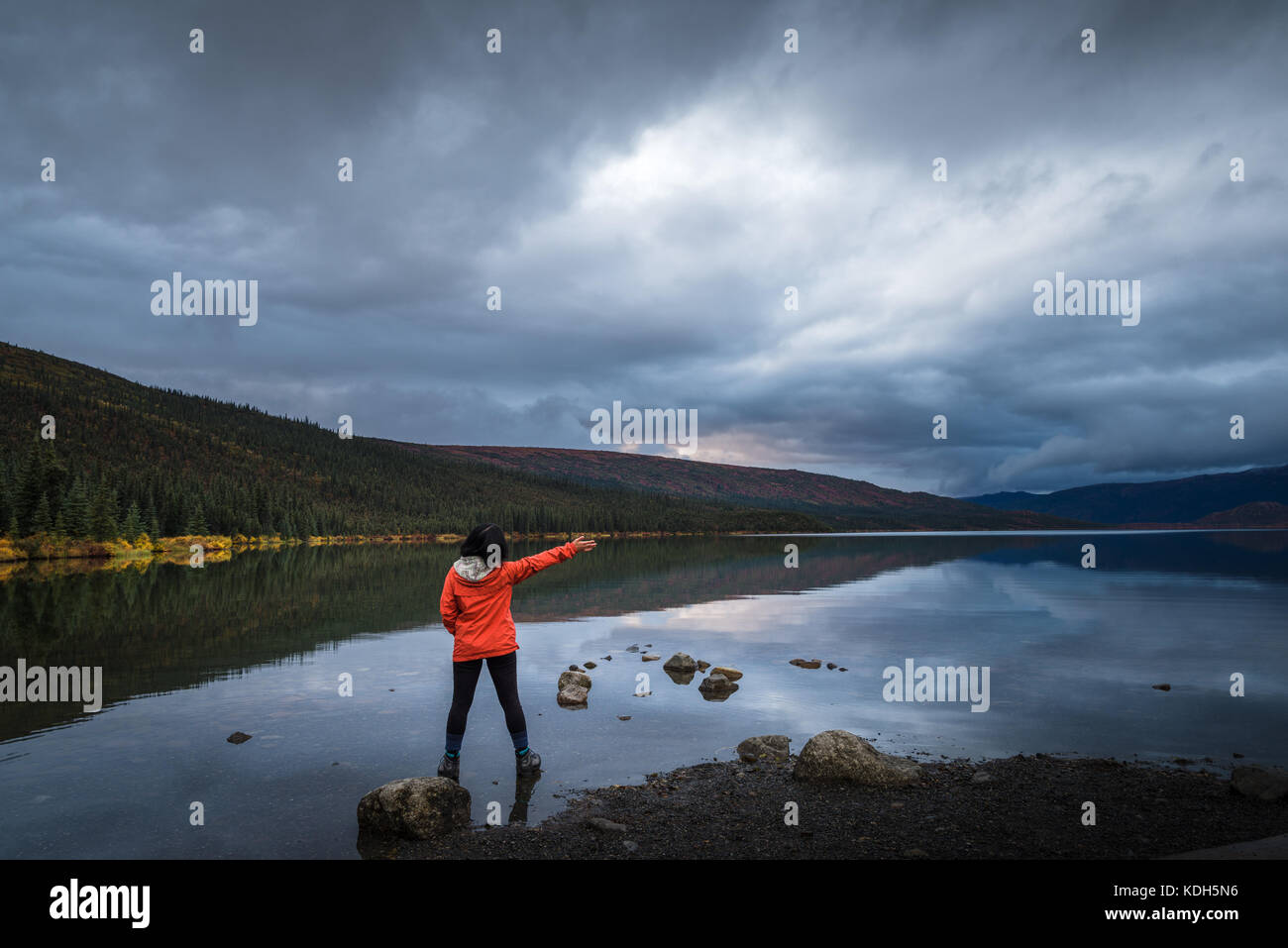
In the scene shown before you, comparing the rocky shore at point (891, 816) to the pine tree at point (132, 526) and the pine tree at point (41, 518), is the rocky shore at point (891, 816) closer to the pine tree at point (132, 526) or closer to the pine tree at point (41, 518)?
the pine tree at point (41, 518)

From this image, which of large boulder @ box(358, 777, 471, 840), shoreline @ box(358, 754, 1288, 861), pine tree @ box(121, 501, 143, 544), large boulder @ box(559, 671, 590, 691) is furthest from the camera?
pine tree @ box(121, 501, 143, 544)

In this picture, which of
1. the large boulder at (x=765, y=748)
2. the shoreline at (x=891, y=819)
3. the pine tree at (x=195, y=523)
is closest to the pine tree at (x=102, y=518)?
the pine tree at (x=195, y=523)

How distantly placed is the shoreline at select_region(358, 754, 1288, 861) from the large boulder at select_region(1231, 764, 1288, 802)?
0.48 ft

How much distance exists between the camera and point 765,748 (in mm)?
12258

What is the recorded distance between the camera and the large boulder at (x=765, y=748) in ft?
39.4

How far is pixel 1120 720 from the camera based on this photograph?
1491cm

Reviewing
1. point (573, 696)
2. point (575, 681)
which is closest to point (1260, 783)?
point (573, 696)

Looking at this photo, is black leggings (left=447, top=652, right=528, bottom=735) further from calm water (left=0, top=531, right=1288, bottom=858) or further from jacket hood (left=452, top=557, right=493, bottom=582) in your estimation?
jacket hood (left=452, top=557, right=493, bottom=582)

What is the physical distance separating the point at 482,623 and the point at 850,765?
6158 mm

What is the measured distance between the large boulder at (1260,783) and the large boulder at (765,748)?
6.56 metres

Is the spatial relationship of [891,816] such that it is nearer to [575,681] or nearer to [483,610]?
[483,610]

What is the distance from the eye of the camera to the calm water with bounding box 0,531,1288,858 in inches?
385

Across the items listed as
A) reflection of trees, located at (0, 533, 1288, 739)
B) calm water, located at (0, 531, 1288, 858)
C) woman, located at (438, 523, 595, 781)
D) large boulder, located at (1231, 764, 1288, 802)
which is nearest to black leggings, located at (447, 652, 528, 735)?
woman, located at (438, 523, 595, 781)

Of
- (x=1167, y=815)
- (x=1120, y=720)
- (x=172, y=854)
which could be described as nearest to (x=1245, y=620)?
(x=1120, y=720)
